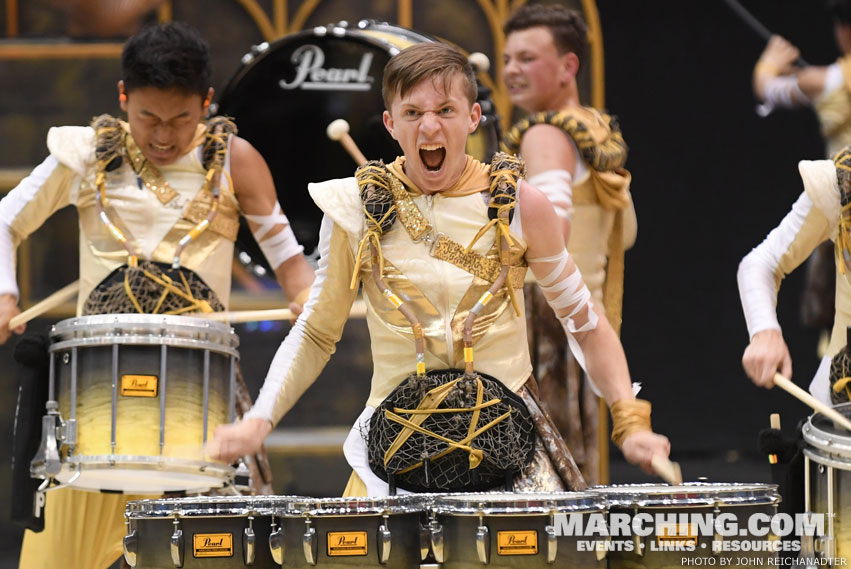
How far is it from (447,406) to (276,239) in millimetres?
1621

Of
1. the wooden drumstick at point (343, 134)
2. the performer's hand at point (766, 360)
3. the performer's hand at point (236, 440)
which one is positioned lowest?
the performer's hand at point (236, 440)

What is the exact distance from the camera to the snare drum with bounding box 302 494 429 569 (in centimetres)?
298

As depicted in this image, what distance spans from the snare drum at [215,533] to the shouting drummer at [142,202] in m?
1.18

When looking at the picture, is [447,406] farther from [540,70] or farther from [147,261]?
[540,70]

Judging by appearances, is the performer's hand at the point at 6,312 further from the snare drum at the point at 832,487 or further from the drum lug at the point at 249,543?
the snare drum at the point at 832,487

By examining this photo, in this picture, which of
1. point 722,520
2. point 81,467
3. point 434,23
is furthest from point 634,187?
point 722,520

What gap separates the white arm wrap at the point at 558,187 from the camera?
15.5ft

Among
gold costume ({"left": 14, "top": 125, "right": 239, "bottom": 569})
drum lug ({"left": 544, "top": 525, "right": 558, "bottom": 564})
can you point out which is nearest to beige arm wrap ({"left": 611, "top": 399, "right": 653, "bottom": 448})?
drum lug ({"left": 544, "top": 525, "right": 558, "bottom": 564})

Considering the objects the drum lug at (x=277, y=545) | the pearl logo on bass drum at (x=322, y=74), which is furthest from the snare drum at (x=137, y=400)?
the pearl logo on bass drum at (x=322, y=74)

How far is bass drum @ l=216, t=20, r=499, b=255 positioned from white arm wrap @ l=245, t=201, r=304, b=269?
0.84m

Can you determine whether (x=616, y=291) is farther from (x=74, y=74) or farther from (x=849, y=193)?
(x=74, y=74)

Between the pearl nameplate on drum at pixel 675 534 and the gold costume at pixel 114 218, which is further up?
the gold costume at pixel 114 218

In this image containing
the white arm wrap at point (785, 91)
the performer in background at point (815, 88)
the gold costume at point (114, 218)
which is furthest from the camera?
the white arm wrap at point (785, 91)

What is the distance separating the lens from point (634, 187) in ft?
20.9
